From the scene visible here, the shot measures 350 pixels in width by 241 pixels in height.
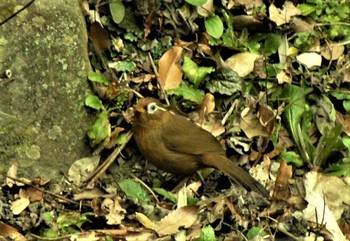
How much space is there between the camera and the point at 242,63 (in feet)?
22.8

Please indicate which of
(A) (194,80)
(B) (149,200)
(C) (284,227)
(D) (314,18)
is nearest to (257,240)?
(C) (284,227)

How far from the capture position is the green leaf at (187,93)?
6.55 m

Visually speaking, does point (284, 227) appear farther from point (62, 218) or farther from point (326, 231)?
point (62, 218)

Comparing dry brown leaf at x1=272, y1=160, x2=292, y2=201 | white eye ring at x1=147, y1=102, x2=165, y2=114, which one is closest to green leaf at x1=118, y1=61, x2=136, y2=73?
white eye ring at x1=147, y1=102, x2=165, y2=114

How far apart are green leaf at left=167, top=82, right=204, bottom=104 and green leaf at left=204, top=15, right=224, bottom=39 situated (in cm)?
49

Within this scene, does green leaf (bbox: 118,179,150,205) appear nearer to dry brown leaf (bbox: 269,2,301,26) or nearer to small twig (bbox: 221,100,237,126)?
small twig (bbox: 221,100,237,126)

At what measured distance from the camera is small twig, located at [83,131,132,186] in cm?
607

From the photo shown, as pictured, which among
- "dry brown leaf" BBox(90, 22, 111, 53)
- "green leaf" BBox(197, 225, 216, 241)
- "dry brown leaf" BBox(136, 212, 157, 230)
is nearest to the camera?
"green leaf" BBox(197, 225, 216, 241)

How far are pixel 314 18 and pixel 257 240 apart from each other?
2561 mm

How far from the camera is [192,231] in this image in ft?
18.1

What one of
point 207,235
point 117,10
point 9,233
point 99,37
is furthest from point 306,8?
point 9,233

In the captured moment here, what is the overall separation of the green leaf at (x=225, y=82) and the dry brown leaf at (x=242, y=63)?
0.53 feet

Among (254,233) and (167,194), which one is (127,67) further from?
(254,233)

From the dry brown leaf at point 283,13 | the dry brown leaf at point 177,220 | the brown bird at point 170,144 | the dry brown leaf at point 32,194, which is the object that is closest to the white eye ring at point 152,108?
the brown bird at point 170,144
